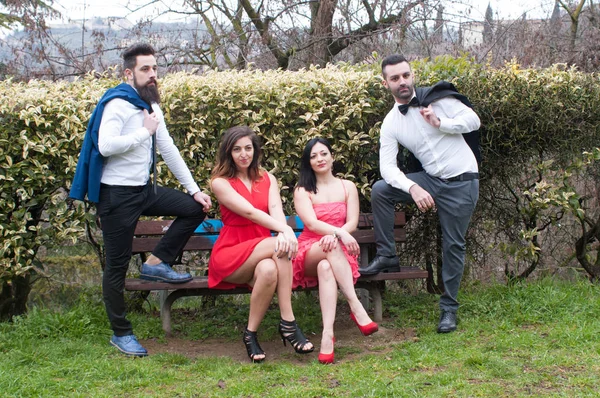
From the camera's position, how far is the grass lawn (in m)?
3.47

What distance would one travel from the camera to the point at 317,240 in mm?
4508

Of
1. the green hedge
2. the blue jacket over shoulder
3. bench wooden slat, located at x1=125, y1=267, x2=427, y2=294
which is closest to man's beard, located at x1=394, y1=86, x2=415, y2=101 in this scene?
the green hedge

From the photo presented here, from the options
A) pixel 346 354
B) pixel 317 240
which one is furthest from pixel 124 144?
pixel 346 354

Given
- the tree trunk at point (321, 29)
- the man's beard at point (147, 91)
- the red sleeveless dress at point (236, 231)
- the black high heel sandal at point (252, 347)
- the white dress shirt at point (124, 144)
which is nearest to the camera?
the white dress shirt at point (124, 144)

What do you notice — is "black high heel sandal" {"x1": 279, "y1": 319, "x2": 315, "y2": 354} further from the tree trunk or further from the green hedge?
the tree trunk

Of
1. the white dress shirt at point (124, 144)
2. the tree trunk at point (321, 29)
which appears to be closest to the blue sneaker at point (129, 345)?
the white dress shirt at point (124, 144)

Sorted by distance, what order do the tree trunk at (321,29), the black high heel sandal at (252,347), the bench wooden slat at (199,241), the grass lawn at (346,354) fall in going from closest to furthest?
the grass lawn at (346,354) < the black high heel sandal at (252,347) < the bench wooden slat at (199,241) < the tree trunk at (321,29)

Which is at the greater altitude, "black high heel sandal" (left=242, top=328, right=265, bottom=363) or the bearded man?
the bearded man

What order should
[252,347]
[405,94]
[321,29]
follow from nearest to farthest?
[252,347], [405,94], [321,29]

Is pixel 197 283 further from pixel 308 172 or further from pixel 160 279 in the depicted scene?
pixel 308 172

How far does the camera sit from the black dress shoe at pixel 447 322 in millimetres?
4477

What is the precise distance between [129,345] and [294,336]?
3.57ft

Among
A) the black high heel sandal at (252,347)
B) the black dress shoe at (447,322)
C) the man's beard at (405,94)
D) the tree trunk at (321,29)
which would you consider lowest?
the black dress shoe at (447,322)

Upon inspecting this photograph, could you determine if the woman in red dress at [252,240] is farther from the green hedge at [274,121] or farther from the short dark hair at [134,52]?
the short dark hair at [134,52]
